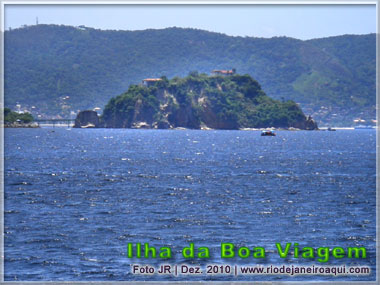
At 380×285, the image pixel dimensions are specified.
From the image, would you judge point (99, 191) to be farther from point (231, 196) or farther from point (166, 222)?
point (166, 222)

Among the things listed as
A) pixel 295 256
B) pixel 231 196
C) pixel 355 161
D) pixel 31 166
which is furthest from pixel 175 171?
pixel 295 256

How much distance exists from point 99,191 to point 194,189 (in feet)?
30.9

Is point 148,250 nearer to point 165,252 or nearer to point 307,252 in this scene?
point 165,252

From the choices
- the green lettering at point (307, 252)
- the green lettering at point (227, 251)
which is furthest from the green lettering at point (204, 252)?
the green lettering at point (307, 252)

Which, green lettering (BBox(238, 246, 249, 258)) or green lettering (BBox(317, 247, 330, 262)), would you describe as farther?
green lettering (BBox(238, 246, 249, 258))

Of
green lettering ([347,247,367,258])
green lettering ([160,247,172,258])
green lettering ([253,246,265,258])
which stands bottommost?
green lettering ([347,247,367,258])

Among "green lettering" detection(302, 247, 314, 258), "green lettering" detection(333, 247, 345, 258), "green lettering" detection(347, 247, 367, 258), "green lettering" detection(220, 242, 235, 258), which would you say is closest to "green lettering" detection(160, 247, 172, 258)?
"green lettering" detection(220, 242, 235, 258)

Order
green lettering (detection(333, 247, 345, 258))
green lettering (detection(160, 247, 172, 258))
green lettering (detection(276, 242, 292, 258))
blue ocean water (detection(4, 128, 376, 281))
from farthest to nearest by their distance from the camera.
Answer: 1. green lettering (detection(333, 247, 345, 258))
2. green lettering (detection(276, 242, 292, 258))
3. green lettering (detection(160, 247, 172, 258))
4. blue ocean water (detection(4, 128, 376, 281))

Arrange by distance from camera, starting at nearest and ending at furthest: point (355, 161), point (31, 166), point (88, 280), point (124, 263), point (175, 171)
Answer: point (88, 280)
point (124, 263)
point (175, 171)
point (31, 166)
point (355, 161)

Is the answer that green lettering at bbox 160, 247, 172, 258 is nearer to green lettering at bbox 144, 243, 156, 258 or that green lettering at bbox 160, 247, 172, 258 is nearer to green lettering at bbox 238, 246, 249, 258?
green lettering at bbox 144, 243, 156, 258

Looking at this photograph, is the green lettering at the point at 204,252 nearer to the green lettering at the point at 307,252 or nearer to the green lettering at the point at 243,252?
the green lettering at the point at 243,252

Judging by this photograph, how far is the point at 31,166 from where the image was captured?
335ft

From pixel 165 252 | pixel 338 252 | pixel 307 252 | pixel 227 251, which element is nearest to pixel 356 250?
pixel 338 252

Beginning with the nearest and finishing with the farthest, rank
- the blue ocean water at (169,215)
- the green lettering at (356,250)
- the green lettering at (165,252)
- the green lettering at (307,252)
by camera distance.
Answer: the blue ocean water at (169,215)
the green lettering at (165,252)
the green lettering at (307,252)
the green lettering at (356,250)
